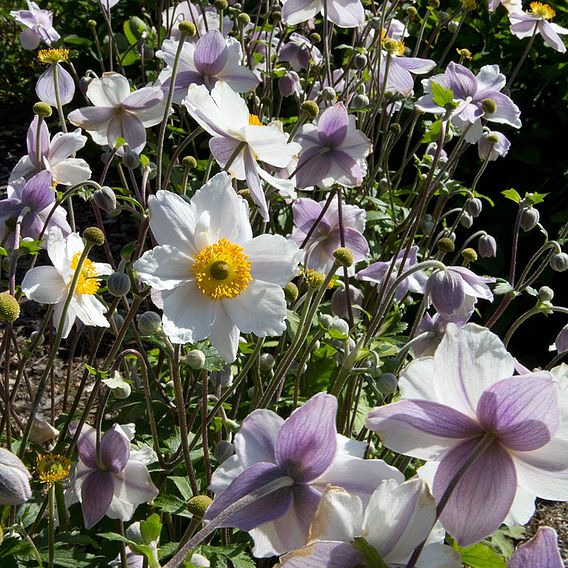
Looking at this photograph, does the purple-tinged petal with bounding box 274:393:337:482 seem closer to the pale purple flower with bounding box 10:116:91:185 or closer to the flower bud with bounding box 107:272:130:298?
the flower bud with bounding box 107:272:130:298

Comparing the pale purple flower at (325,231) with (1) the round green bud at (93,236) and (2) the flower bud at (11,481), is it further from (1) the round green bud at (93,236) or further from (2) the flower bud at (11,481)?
(2) the flower bud at (11,481)

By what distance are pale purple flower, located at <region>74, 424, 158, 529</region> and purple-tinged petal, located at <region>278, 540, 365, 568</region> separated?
30.2 inches

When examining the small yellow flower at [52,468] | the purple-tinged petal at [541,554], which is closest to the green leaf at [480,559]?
the purple-tinged petal at [541,554]

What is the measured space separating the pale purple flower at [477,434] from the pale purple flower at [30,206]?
1.16m

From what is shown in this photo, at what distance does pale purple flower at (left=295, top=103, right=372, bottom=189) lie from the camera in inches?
85.9

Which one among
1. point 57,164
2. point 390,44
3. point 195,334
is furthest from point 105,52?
point 195,334

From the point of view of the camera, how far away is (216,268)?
1.44 metres

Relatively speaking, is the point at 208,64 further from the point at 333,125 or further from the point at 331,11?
the point at 331,11

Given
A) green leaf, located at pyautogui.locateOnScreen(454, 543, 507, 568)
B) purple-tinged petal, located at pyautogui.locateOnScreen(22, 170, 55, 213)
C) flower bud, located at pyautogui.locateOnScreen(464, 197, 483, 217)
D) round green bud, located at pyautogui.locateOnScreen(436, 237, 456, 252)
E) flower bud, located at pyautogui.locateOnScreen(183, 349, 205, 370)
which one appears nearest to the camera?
green leaf, located at pyautogui.locateOnScreen(454, 543, 507, 568)

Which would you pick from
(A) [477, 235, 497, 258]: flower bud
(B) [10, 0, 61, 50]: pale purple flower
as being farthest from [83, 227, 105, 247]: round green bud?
(B) [10, 0, 61, 50]: pale purple flower

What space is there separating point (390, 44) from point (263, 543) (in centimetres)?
210

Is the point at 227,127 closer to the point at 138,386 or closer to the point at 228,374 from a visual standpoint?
the point at 228,374

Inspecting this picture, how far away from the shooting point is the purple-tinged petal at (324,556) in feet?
2.78

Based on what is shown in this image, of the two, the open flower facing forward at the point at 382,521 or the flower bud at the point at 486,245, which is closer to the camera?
the open flower facing forward at the point at 382,521
